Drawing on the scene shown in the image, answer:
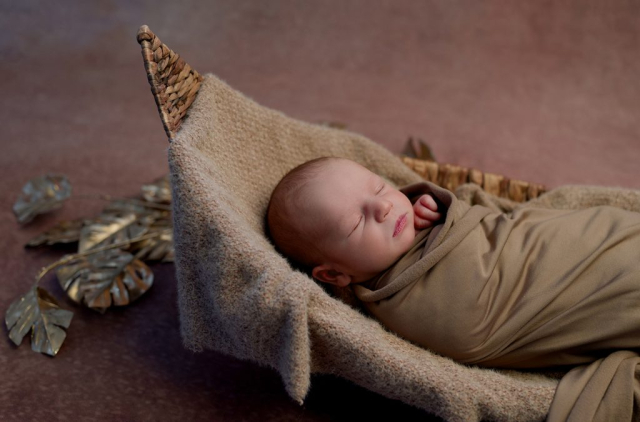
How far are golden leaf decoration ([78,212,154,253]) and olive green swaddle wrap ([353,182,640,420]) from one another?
2.42ft

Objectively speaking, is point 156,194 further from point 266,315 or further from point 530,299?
point 530,299

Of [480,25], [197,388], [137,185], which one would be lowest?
[197,388]

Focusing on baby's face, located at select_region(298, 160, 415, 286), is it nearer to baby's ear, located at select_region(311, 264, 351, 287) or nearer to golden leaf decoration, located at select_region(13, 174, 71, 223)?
baby's ear, located at select_region(311, 264, 351, 287)

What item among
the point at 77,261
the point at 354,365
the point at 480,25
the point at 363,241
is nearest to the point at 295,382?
the point at 354,365

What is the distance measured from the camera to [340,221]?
4.04 feet

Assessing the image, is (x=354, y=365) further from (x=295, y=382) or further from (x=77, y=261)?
(x=77, y=261)

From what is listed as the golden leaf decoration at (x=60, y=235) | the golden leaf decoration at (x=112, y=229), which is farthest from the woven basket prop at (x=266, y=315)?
the golden leaf decoration at (x=60, y=235)

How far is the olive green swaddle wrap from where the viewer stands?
1149mm

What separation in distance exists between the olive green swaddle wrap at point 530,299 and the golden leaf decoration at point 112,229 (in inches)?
29.0

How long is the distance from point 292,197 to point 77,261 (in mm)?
655

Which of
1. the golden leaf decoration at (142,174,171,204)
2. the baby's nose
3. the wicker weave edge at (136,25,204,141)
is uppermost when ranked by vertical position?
the wicker weave edge at (136,25,204,141)

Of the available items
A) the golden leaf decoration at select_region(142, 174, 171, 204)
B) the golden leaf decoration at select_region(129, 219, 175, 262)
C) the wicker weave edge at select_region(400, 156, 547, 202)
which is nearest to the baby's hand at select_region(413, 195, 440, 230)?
the wicker weave edge at select_region(400, 156, 547, 202)

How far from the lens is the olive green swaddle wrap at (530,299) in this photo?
115 cm

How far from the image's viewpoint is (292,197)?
1.26m
